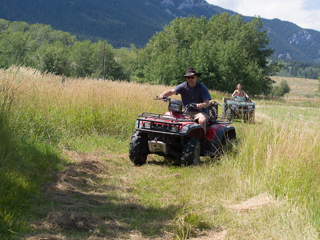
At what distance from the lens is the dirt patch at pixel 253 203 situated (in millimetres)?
4281

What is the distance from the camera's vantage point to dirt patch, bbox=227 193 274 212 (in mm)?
4281

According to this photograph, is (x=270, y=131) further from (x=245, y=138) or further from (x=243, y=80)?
(x=243, y=80)

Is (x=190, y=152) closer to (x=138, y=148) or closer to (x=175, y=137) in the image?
(x=175, y=137)

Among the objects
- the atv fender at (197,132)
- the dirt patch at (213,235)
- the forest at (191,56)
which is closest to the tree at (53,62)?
the forest at (191,56)

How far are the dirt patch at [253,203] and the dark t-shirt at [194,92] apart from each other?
292 cm

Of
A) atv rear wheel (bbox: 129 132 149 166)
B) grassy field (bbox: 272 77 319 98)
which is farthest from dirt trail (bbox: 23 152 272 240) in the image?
grassy field (bbox: 272 77 319 98)

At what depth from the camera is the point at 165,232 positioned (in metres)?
3.65

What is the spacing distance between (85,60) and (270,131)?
96649 millimetres

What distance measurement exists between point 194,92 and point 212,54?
40.6 m

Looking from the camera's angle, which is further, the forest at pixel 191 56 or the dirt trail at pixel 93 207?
the forest at pixel 191 56

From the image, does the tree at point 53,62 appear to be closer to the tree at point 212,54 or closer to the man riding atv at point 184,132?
the tree at point 212,54

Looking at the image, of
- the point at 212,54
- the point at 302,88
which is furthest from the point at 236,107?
the point at 302,88

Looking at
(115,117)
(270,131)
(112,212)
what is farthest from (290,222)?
(115,117)

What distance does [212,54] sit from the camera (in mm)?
46188
